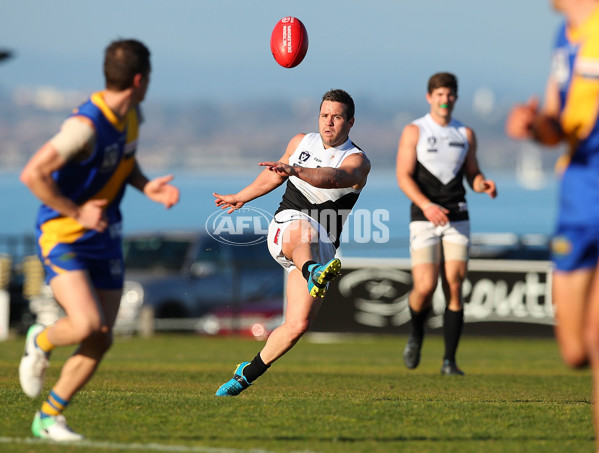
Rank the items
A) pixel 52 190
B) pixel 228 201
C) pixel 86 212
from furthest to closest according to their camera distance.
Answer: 1. pixel 228 201
2. pixel 86 212
3. pixel 52 190

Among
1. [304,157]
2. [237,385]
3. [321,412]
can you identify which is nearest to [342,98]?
[304,157]

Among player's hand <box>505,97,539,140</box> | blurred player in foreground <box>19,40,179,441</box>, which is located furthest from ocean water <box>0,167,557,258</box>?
player's hand <box>505,97,539,140</box>

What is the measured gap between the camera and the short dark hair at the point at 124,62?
584 cm

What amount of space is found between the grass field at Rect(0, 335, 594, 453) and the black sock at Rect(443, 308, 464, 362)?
0.97 feet

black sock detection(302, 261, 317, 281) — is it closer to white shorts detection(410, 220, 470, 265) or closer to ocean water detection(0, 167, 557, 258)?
ocean water detection(0, 167, 557, 258)

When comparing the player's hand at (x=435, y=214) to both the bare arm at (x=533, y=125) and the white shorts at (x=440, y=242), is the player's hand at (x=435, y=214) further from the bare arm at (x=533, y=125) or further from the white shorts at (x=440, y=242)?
the bare arm at (x=533, y=125)

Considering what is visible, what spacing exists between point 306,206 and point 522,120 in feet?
11.3

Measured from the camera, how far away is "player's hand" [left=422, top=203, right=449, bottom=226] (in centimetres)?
980

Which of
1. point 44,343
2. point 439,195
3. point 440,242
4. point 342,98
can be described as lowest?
point 440,242

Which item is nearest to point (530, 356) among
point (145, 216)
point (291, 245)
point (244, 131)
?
point (291, 245)

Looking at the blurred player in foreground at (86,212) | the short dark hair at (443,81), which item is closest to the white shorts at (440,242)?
the short dark hair at (443,81)

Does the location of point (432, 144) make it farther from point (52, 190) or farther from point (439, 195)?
point (52, 190)

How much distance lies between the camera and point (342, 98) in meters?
8.44

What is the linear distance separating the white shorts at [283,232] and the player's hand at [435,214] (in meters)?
1.73
